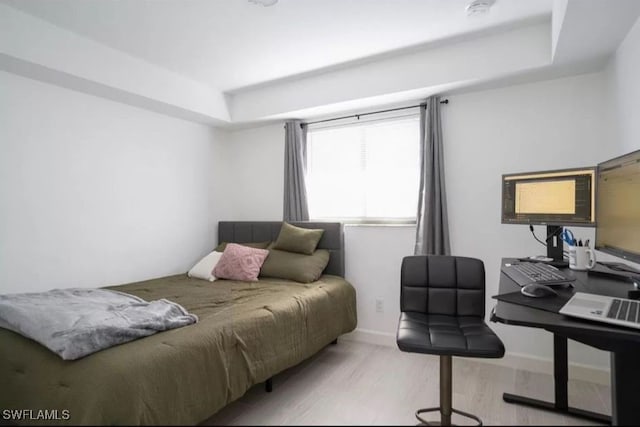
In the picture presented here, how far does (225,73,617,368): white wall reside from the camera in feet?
7.96

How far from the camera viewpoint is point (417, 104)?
301 centimetres

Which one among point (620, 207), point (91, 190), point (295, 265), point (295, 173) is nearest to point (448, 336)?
point (620, 207)

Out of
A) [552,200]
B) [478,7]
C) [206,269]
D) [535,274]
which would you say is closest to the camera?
[535,274]

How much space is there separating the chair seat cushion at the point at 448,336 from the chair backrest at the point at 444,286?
0.05 metres

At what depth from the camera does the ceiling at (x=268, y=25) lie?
2096 mm

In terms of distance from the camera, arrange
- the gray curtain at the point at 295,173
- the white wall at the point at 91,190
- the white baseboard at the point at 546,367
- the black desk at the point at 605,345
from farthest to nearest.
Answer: the gray curtain at the point at 295,173 < the white wall at the point at 91,190 < the white baseboard at the point at 546,367 < the black desk at the point at 605,345

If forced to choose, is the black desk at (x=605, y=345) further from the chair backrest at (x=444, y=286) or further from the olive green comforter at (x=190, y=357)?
the olive green comforter at (x=190, y=357)

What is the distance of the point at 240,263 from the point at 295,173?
3.55 feet

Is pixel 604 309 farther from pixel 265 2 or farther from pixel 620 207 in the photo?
pixel 265 2

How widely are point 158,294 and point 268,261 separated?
0.97 metres

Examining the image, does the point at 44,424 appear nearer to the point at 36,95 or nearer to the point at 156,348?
the point at 156,348

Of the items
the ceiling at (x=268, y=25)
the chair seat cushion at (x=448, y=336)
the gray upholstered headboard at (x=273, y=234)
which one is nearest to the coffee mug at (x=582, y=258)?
the chair seat cushion at (x=448, y=336)

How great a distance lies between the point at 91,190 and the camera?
109 inches

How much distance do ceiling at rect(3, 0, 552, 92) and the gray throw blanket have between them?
179 cm
